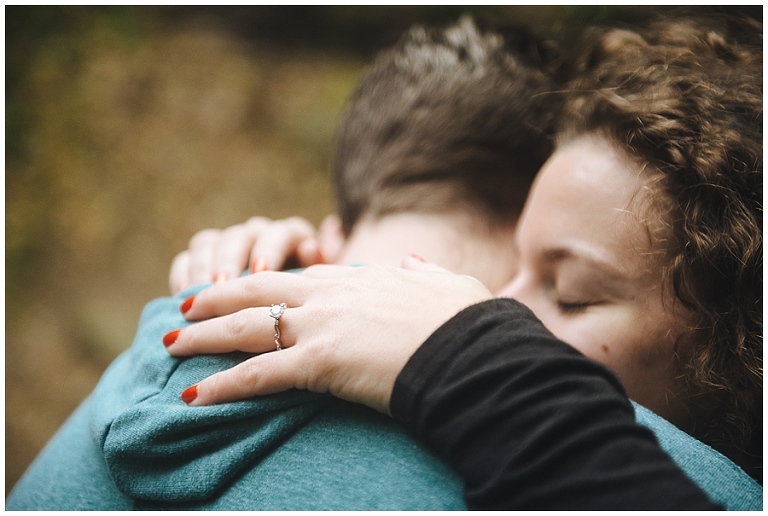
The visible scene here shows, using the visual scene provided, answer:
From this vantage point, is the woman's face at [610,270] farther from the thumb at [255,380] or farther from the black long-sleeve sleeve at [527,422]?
the thumb at [255,380]

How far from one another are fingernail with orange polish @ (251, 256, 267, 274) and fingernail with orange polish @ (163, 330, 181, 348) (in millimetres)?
231

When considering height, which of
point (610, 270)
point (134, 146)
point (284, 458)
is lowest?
point (284, 458)

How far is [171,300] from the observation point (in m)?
0.81

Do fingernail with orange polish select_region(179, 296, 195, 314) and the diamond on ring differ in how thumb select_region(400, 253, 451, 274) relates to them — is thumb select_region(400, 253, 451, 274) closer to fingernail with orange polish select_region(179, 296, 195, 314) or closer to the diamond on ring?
the diamond on ring

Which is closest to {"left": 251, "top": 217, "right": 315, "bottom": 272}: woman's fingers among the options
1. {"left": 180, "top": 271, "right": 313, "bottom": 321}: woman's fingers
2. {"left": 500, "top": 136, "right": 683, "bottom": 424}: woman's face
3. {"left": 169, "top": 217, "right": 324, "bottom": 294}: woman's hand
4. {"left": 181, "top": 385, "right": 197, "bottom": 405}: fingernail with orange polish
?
{"left": 169, "top": 217, "right": 324, "bottom": 294}: woman's hand

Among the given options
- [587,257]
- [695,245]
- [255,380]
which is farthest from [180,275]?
[695,245]

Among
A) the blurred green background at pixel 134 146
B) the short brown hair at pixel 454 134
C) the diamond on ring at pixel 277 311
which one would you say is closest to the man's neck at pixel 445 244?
the short brown hair at pixel 454 134

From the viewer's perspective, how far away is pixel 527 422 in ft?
1.63

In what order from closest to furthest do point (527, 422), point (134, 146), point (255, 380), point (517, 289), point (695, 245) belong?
point (527, 422) < point (255, 380) < point (695, 245) < point (517, 289) < point (134, 146)

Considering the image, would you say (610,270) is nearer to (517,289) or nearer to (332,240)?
(517,289)

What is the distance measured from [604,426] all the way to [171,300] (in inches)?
24.7

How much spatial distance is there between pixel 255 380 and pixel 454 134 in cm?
61

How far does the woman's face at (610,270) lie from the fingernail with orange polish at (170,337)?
1.68 feet

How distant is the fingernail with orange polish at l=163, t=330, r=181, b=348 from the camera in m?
0.69
